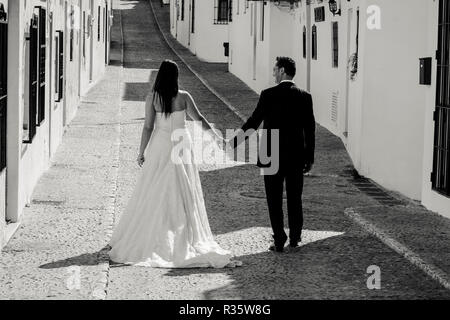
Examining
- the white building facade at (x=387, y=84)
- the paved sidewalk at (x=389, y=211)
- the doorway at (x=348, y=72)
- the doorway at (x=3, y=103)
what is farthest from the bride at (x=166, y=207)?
the doorway at (x=348, y=72)

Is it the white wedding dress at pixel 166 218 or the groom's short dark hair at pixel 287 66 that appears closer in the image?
the white wedding dress at pixel 166 218

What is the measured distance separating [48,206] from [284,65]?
13.1 feet

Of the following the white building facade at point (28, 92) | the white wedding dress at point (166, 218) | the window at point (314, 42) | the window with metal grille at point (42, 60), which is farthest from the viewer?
the window at point (314, 42)

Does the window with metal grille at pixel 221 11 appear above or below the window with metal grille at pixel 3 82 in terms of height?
above

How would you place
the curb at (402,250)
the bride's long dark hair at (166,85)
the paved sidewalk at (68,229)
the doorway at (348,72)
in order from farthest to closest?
the doorway at (348,72) < the bride's long dark hair at (166,85) < the curb at (402,250) < the paved sidewalk at (68,229)

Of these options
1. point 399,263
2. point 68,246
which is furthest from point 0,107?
point 399,263

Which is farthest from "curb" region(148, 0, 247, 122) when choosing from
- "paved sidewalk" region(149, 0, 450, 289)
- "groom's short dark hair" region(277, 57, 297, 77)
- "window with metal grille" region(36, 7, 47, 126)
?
"groom's short dark hair" region(277, 57, 297, 77)

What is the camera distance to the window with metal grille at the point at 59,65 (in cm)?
1755

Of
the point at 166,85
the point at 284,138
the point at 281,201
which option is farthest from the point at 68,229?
the point at 284,138

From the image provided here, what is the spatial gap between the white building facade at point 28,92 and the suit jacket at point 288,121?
260cm

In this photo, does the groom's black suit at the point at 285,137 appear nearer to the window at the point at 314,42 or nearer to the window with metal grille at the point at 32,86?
the window with metal grille at the point at 32,86

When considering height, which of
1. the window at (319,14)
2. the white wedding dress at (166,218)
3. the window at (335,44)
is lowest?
the white wedding dress at (166,218)

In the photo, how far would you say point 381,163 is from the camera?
16.5 meters

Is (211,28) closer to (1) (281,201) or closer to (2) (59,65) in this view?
(2) (59,65)
